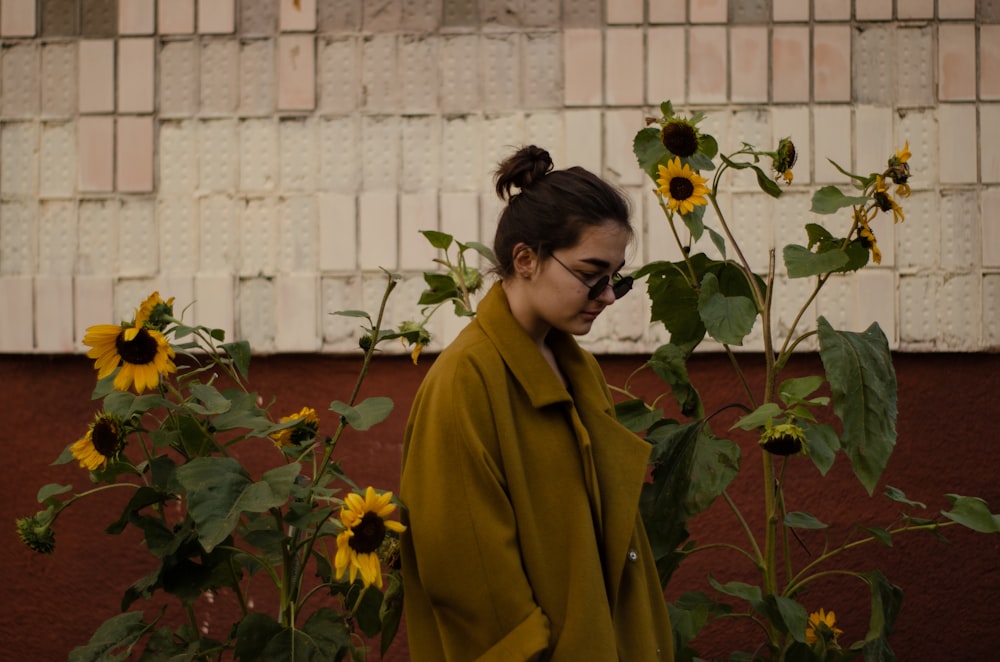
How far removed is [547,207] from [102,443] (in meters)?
1.08

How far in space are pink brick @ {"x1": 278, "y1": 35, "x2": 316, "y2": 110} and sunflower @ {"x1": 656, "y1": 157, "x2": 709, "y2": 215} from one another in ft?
5.39

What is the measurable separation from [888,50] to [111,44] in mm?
2587

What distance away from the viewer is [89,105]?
404 centimetres

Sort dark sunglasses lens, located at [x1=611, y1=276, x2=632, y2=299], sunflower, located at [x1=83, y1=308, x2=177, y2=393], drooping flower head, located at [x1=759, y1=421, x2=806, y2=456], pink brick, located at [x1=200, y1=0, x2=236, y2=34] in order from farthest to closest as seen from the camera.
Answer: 1. pink brick, located at [x1=200, y1=0, x2=236, y2=34]
2. drooping flower head, located at [x1=759, y1=421, x2=806, y2=456]
3. sunflower, located at [x1=83, y1=308, x2=177, y2=393]
4. dark sunglasses lens, located at [x1=611, y1=276, x2=632, y2=299]

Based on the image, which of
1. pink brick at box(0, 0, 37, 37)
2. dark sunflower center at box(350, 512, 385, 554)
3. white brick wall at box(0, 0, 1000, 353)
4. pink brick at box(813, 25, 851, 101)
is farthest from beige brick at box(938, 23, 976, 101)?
pink brick at box(0, 0, 37, 37)

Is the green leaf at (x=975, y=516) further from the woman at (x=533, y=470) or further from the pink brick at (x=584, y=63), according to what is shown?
the pink brick at (x=584, y=63)

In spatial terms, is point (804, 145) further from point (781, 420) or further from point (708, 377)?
point (781, 420)

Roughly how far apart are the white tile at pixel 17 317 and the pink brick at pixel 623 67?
6.75 ft

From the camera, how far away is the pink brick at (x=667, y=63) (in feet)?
12.9

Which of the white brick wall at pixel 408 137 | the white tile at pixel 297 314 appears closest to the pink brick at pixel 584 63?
the white brick wall at pixel 408 137

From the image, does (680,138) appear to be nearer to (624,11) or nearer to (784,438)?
(784,438)

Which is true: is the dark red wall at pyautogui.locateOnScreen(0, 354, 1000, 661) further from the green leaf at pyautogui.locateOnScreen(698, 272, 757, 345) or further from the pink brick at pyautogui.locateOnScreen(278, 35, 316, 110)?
the green leaf at pyautogui.locateOnScreen(698, 272, 757, 345)

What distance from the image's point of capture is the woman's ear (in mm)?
2299

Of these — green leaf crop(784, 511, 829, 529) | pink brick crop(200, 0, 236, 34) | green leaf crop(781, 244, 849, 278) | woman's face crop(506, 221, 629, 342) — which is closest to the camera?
woman's face crop(506, 221, 629, 342)
